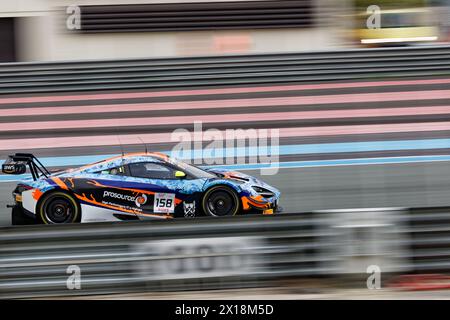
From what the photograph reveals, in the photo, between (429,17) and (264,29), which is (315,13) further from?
(429,17)

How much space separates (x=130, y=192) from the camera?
23.0 feet

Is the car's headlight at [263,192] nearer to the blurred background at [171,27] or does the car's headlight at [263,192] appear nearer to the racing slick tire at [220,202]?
the racing slick tire at [220,202]

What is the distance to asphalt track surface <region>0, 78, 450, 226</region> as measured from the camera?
7.35 m

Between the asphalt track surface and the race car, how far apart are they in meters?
0.16

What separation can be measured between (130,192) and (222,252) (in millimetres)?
1335

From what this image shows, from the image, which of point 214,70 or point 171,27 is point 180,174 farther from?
point 171,27

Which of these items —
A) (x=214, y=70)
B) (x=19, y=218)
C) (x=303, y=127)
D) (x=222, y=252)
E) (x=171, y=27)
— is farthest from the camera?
(x=171, y=27)

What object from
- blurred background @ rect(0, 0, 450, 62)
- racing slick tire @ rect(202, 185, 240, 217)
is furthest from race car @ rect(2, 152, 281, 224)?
blurred background @ rect(0, 0, 450, 62)

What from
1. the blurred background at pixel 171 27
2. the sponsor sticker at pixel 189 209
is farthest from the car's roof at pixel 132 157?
the blurred background at pixel 171 27

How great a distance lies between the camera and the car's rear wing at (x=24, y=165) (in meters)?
7.25

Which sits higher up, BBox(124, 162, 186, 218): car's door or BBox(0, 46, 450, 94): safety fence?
BBox(0, 46, 450, 94): safety fence

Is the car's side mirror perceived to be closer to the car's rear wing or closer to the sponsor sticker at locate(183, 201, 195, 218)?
the sponsor sticker at locate(183, 201, 195, 218)

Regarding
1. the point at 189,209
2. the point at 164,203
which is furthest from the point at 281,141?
the point at 164,203
